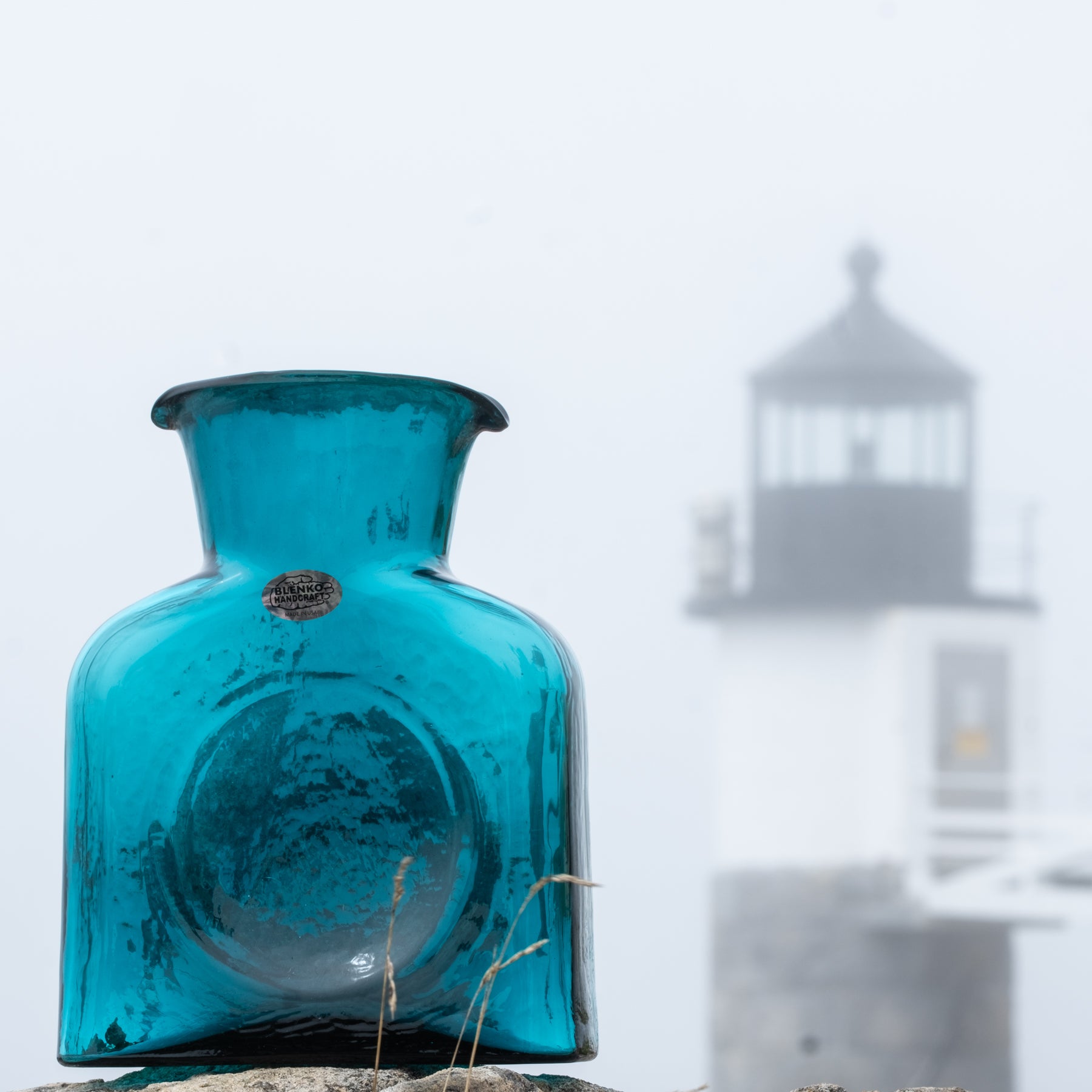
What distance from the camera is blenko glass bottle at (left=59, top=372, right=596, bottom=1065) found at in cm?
48

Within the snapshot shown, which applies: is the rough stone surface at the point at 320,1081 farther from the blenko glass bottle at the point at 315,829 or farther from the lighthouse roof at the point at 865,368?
the lighthouse roof at the point at 865,368

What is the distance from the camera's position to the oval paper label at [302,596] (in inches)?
19.3

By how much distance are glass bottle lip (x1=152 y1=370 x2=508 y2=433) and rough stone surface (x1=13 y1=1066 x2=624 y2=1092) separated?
221 mm

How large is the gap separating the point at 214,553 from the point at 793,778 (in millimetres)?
8935

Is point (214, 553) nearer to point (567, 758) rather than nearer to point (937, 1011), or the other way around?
point (567, 758)

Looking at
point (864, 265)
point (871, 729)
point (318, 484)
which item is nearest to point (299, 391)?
point (318, 484)

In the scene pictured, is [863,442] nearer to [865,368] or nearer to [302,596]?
[865,368]

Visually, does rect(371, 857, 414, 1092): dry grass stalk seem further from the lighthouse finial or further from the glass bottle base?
the lighthouse finial

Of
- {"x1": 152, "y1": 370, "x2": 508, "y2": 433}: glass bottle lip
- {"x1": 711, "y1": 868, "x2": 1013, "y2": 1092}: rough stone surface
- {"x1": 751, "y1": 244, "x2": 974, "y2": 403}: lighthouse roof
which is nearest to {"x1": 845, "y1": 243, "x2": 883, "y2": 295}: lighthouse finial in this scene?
{"x1": 751, "y1": 244, "x2": 974, "y2": 403}: lighthouse roof

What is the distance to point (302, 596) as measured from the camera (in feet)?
1.62

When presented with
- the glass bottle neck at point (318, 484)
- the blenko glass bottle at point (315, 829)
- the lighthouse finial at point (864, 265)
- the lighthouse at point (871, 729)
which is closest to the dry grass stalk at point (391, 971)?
the blenko glass bottle at point (315, 829)

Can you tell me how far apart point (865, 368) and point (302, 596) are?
9.65m

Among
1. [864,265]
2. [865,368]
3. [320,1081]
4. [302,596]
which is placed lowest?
[320,1081]


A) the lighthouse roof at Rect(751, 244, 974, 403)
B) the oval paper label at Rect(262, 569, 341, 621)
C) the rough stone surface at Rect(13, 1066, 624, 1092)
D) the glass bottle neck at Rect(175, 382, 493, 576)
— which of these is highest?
the lighthouse roof at Rect(751, 244, 974, 403)
